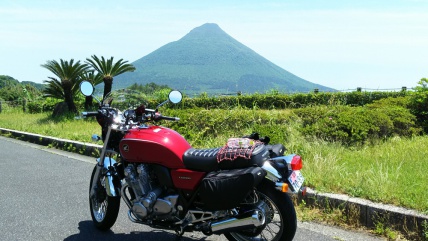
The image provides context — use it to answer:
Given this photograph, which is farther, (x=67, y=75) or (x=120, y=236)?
(x=67, y=75)

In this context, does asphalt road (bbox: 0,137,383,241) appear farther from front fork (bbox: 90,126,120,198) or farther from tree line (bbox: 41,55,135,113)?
tree line (bbox: 41,55,135,113)

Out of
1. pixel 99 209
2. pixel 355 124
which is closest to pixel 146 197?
pixel 99 209

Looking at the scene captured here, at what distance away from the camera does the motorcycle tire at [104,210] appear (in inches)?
174

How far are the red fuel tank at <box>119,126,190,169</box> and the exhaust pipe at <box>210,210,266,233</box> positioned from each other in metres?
0.57

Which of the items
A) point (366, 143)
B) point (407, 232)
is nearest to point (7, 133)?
point (366, 143)

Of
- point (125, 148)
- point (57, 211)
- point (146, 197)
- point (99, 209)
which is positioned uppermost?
point (125, 148)

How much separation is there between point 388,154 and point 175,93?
11.8ft

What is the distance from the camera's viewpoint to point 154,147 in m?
3.74

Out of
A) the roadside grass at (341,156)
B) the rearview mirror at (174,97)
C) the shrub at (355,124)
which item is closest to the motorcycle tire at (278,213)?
the rearview mirror at (174,97)

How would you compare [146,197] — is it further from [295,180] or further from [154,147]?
[295,180]

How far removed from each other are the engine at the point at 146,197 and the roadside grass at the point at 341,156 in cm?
188

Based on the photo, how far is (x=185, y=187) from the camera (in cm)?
365

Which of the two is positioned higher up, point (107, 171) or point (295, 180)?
point (295, 180)

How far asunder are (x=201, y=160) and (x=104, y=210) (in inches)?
61.8
